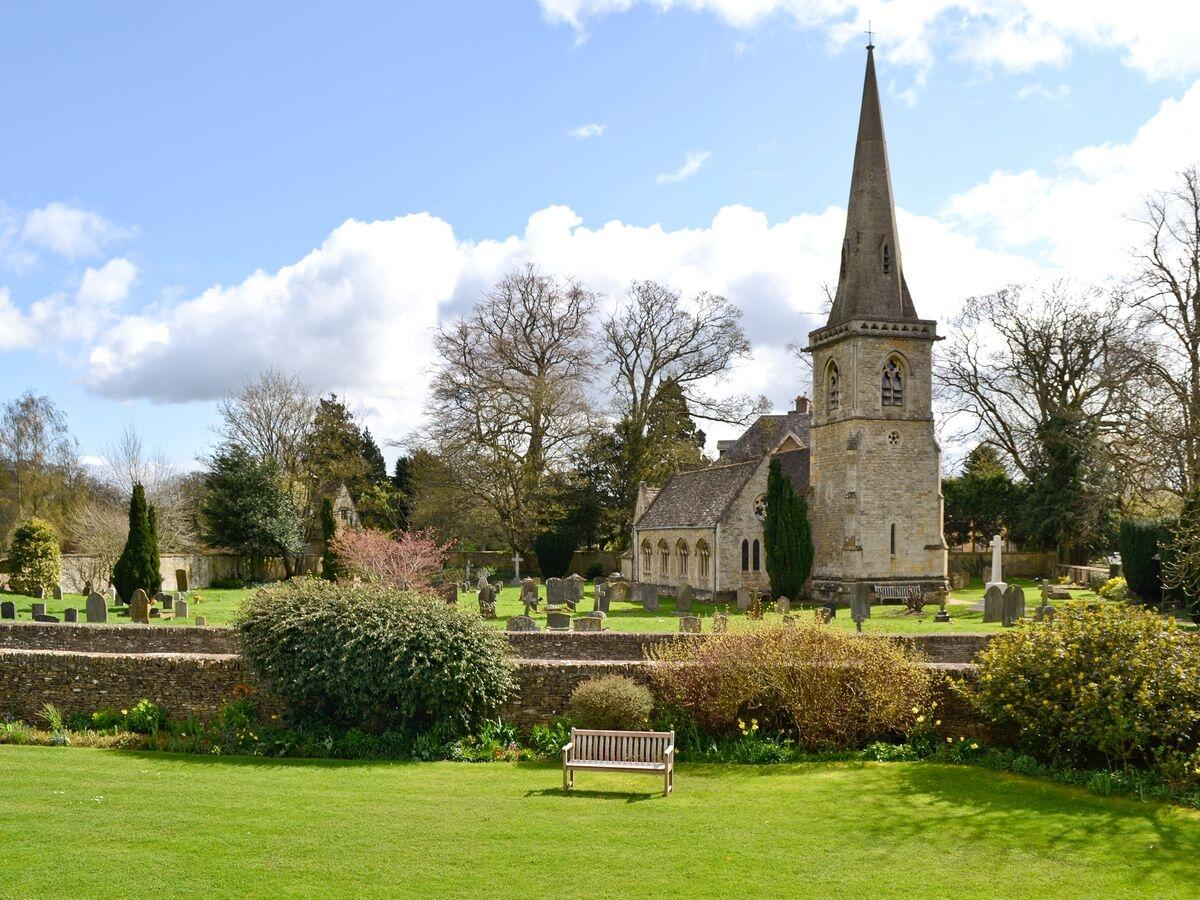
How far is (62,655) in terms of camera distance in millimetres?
14977

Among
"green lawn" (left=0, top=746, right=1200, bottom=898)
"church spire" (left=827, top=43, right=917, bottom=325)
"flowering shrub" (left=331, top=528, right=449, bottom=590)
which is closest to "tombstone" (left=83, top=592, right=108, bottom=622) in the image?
"flowering shrub" (left=331, top=528, right=449, bottom=590)

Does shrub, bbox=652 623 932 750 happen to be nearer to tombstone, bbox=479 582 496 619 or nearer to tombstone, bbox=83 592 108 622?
tombstone, bbox=479 582 496 619

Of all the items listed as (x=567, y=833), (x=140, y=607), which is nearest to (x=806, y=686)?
(x=567, y=833)

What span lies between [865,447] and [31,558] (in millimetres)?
29969

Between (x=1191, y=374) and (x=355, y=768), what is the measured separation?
78.8 ft

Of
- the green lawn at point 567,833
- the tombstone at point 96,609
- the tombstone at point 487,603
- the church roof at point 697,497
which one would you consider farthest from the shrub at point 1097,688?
the church roof at point 697,497

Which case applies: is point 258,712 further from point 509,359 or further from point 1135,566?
point 509,359

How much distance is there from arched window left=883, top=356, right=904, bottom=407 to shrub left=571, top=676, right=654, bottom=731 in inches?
990

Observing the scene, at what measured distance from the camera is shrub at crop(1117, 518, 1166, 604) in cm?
3133

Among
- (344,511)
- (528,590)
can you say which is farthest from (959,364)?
(344,511)

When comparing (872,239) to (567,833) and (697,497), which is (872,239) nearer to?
(697,497)

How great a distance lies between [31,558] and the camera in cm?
3678

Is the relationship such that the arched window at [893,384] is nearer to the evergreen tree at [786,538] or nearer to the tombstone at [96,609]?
the evergreen tree at [786,538]

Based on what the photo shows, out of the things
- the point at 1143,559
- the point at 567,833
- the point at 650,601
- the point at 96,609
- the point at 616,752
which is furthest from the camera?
the point at 650,601
